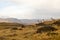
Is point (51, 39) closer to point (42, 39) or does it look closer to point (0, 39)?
point (42, 39)

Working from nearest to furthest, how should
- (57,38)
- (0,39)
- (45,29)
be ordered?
(57,38) → (0,39) → (45,29)

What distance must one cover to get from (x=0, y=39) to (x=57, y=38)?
10078mm

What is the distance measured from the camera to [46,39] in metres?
31.1

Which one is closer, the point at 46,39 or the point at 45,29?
the point at 46,39

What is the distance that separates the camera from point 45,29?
4438 cm

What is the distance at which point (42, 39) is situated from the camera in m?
31.5

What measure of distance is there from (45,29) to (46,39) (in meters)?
13.3

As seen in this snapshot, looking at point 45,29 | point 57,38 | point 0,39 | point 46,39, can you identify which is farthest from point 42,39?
point 45,29

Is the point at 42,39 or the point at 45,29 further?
the point at 45,29

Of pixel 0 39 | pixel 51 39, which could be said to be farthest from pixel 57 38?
pixel 0 39

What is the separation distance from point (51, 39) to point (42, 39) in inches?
66.4

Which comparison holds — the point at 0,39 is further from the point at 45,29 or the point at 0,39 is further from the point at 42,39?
the point at 45,29

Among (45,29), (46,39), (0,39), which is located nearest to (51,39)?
(46,39)

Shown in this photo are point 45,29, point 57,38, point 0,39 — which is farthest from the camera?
point 45,29
